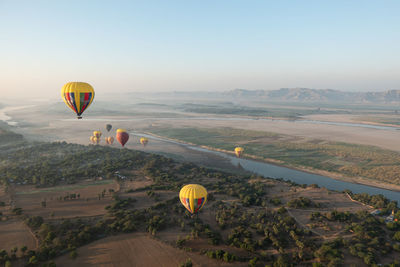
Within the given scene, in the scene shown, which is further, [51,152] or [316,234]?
[51,152]

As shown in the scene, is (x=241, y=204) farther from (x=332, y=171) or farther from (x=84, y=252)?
(x=332, y=171)

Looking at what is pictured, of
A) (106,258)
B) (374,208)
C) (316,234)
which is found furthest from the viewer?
(374,208)

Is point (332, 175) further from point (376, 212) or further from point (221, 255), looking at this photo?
point (221, 255)

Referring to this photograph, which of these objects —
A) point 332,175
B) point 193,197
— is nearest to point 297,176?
point 332,175

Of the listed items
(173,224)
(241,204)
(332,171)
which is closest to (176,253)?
(173,224)

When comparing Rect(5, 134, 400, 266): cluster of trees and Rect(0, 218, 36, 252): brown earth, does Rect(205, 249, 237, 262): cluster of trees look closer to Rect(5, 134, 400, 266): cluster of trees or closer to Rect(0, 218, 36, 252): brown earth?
Rect(5, 134, 400, 266): cluster of trees

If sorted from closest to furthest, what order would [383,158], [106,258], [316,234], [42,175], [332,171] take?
1. [106,258]
2. [316,234]
3. [42,175]
4. [332,171]
5. [383,158]

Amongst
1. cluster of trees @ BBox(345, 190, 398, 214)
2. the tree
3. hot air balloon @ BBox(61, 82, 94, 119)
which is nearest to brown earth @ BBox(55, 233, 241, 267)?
the tree
